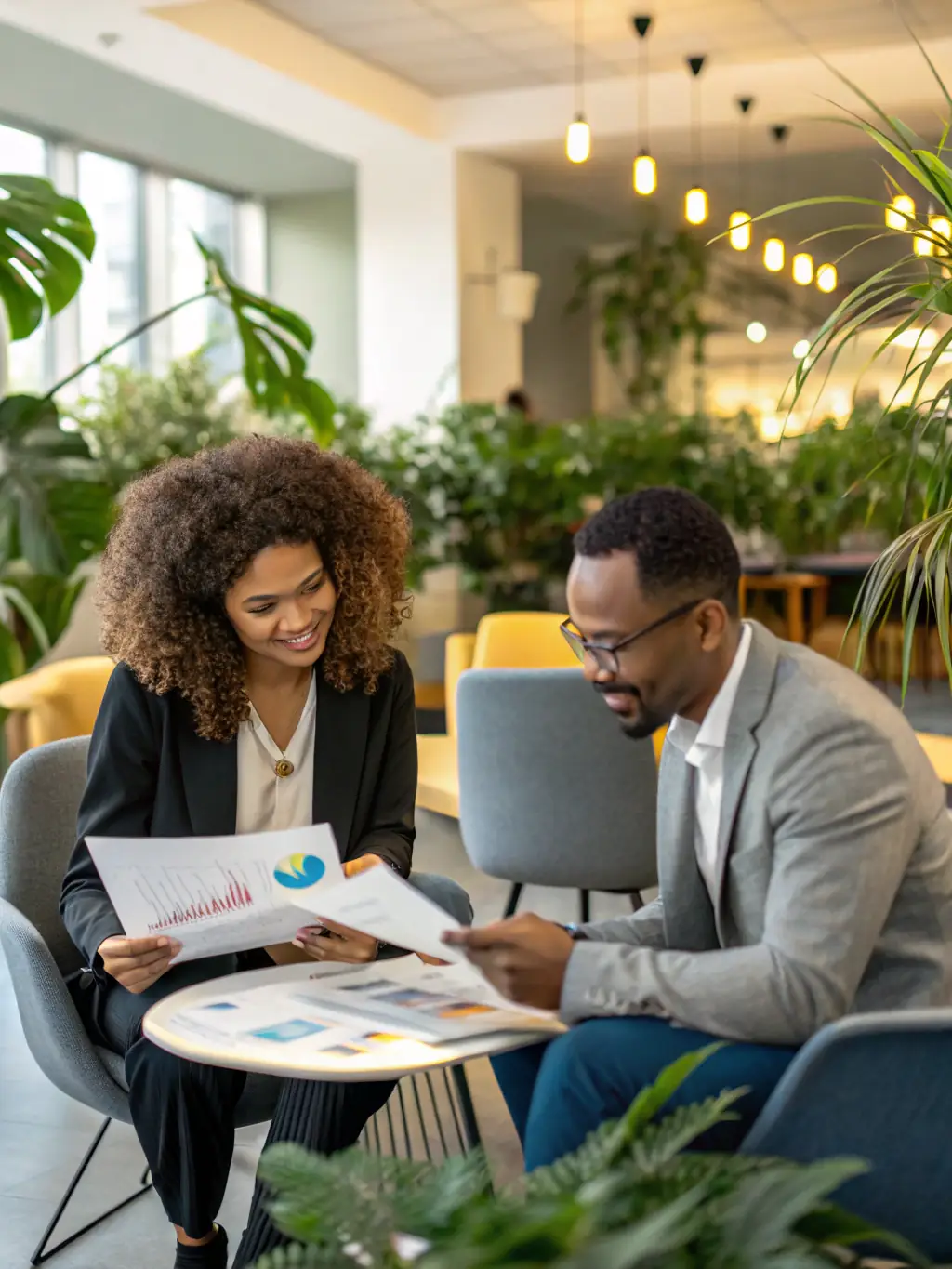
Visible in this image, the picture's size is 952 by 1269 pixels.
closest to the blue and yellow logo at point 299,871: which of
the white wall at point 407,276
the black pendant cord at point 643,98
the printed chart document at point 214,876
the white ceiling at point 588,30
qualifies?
the printed chart document at point 214,876

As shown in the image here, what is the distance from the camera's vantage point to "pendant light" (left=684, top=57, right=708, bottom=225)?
724 cm

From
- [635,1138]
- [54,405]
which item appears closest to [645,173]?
[54,405]

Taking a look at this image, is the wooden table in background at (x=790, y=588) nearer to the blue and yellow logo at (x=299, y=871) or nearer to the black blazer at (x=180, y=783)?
the black blazer at (x=180, y=783)

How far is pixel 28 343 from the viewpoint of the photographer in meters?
8.12

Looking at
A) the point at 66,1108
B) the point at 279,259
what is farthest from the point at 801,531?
the point at 66,1108

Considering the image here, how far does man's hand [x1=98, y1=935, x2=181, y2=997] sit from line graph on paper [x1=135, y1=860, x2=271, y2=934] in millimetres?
57

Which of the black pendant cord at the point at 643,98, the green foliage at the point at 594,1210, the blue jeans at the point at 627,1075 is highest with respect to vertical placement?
the black pendant cord at the point at 643,98

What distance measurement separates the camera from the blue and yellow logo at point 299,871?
71.1 inches

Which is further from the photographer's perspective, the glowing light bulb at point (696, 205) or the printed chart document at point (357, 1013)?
the glowing light bulb at point (696, 205)

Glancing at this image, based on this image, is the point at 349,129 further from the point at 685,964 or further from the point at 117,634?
the point at 685,964

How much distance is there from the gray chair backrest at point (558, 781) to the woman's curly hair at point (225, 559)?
119 cm

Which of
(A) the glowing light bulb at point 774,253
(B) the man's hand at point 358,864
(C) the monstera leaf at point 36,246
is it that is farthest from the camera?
(A) the glowing light bulb at point 774,253

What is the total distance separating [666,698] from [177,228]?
8.73 meters

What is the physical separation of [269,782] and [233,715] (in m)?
0.12
